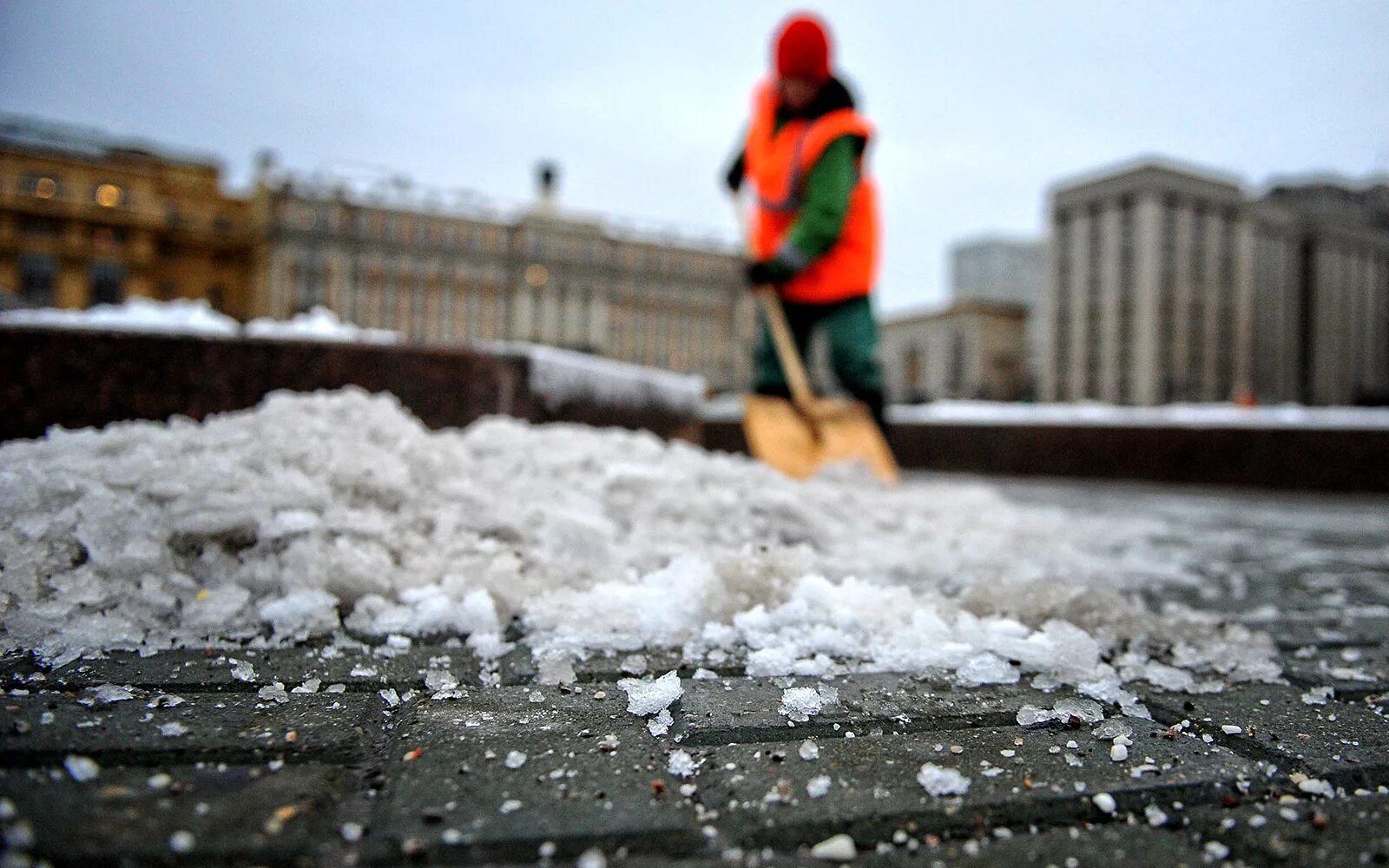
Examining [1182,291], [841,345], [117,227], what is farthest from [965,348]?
[841,345]

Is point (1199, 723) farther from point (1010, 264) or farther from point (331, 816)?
point (1010, 264)

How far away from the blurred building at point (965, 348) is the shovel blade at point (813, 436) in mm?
47044

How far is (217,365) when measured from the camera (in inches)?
84.8

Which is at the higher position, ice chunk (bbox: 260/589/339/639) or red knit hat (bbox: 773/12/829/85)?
red knit hat (bbox: 773/12/829/85)

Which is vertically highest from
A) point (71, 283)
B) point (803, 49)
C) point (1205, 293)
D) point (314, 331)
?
point (1205, 293)

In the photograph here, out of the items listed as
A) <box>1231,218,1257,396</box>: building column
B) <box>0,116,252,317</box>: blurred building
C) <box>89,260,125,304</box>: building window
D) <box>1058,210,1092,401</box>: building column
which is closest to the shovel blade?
<box>0,116,252,317</box>: blurred building

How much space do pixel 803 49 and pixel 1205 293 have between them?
42.7 m

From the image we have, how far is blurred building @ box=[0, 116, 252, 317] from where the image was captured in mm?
19812

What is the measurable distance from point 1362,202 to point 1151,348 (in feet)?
46.3

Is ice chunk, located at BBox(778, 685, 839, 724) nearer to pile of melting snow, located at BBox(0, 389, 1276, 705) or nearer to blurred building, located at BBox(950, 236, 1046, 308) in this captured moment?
pile of melting snow, located at BBox(0, 389, 1276, 705)

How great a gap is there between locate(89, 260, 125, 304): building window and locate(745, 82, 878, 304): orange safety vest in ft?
107

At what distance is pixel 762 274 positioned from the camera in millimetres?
3064

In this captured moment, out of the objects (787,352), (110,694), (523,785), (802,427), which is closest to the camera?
(523,785)

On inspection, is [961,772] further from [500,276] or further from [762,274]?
[500,276]
